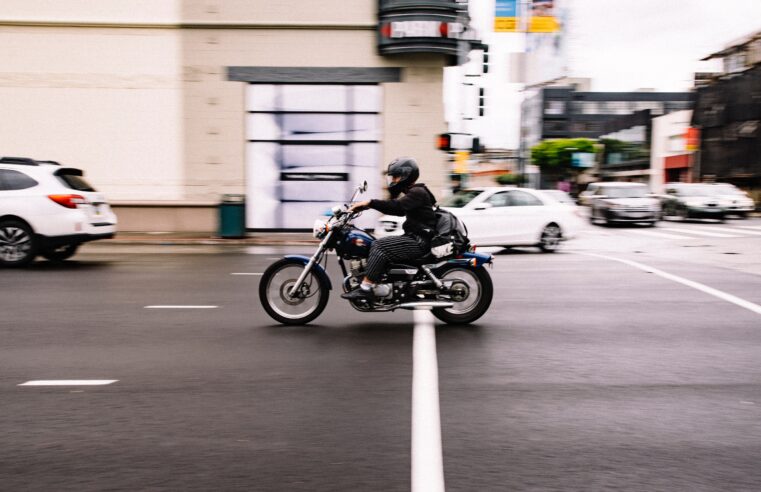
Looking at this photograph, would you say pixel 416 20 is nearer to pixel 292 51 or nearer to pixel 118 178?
pixel 292 51

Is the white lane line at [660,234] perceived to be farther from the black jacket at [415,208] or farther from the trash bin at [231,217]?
the black jacket at [415,208]

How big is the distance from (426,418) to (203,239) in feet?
49.2

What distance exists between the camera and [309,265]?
24.6 feet

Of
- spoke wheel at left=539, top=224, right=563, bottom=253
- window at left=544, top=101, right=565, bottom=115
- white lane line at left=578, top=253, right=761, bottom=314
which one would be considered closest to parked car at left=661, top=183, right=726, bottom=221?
spoke wheel at left=539, top=224, right=563, bottom=253

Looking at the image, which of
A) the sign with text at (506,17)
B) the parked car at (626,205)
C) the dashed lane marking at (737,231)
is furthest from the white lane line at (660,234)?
the sign with text at (506,17)

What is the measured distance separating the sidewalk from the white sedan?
3205 mm

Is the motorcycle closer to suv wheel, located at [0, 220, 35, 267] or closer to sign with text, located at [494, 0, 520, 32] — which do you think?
suv wheel, located at [0, 220, 35, 267]

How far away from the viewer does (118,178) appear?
2078 cm

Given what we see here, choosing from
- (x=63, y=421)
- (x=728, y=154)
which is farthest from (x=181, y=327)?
(x=728, y=154)

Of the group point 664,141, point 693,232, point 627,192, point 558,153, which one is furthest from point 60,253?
point 558,153

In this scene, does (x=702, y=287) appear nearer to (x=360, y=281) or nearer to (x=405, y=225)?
(x=405, y=225)

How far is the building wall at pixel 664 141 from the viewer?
63375 millimetres

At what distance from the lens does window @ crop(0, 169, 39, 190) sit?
12.7 meters

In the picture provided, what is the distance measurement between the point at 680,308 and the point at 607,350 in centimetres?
275
